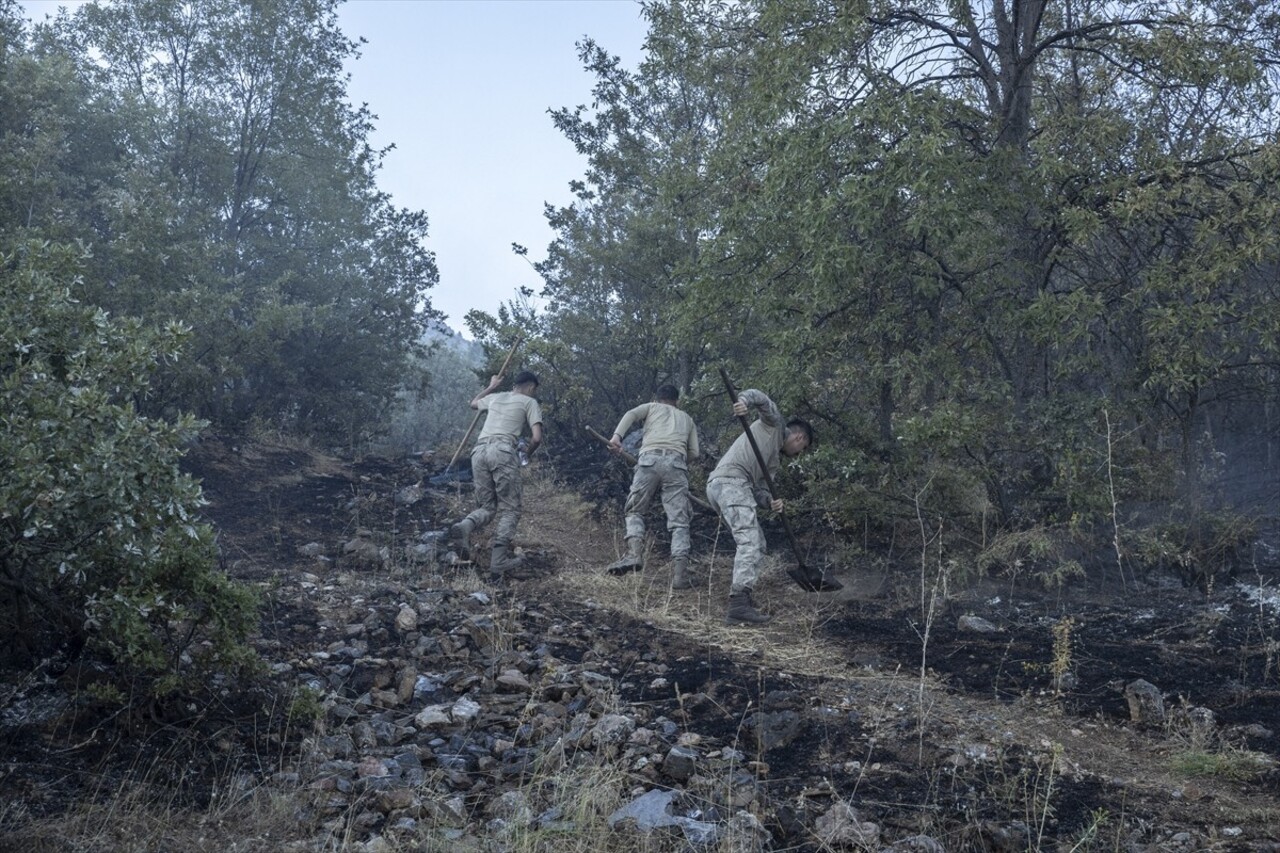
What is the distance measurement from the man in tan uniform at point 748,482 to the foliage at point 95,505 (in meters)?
3.96

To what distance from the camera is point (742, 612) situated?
8.06 m

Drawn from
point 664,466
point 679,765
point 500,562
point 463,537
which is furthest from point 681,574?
point 679,765

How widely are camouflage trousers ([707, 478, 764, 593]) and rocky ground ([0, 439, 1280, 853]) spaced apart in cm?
41

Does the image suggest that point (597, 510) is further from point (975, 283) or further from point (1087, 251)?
point (1087, 251)

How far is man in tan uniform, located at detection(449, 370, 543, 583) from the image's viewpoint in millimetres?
9789

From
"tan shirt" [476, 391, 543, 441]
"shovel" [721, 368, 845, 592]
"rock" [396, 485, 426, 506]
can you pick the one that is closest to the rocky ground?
"shovel" [721, 368, 845, 592]

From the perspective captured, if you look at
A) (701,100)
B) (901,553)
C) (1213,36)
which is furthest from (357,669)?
(701,100)

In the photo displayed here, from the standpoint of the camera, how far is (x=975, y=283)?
31.6 ft

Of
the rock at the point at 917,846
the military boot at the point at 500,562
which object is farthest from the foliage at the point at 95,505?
the military boot at the point at 500,562

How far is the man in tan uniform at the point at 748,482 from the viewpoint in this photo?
26.9 feet

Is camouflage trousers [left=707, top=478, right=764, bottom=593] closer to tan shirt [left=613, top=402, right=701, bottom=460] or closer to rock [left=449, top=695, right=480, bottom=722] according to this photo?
tan shirt [left=613, top=402, right=701, bottom=460]

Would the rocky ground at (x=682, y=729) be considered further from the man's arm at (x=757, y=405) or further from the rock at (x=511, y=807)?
the man's arm at (x=757, y=405)

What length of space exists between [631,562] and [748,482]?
123 centimetres

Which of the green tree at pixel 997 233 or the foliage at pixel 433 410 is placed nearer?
the green tree at pixel 997 233
